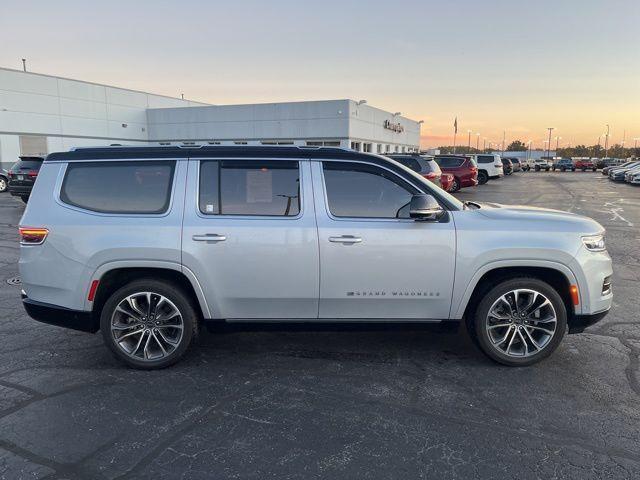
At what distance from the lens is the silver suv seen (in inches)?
153

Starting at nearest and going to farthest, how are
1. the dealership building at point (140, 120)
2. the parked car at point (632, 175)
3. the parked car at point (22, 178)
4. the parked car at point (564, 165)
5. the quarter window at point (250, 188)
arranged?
the quarter window at point (250, 188), the parked car at point (22, 178), the parked car at point (632, 175), the dealership building at point (140, 120), the parked car at point (564, 165)

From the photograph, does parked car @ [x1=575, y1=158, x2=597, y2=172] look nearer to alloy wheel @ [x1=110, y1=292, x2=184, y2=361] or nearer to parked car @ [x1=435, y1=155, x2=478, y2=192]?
parked car @ [x1=435, y1=155, x2=478, y2=192]

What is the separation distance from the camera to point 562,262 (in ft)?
13.0

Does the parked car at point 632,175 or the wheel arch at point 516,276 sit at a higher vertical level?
the parked car at point 632,175

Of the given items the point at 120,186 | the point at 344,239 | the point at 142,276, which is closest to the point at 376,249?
the point at 344,239

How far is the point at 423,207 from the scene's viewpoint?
12.4ft

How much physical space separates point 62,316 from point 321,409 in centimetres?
239

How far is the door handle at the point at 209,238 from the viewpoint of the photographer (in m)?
3.88

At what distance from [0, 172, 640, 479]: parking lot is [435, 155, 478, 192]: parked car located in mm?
20109

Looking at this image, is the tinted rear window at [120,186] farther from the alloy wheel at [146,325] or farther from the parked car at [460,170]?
the parked car at [460,170]

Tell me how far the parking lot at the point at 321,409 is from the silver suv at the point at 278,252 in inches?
14.1

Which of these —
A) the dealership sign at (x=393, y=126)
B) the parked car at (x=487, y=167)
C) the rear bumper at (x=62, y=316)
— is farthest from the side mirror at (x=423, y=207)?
the dealership sign at (x=393, y=126)

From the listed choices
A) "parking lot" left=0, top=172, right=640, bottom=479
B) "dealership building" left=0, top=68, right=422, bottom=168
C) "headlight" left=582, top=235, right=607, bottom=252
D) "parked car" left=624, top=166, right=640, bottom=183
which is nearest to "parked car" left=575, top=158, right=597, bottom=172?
"dealership building" left=0, top=68, right=422, bottom=168

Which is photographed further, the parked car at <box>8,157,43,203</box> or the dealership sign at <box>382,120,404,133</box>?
the dealership sign at <box>382,120,404,133</box>
